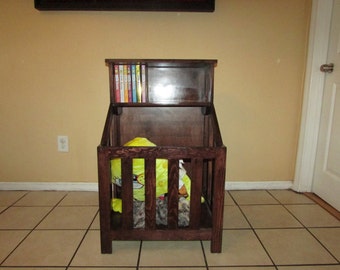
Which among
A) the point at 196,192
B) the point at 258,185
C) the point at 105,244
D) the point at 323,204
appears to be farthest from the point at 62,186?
the point at 323,204

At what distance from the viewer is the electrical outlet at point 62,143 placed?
1.67 meters

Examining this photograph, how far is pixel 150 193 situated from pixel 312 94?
1243mm

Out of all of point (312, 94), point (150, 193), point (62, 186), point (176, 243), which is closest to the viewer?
point (150, 193)

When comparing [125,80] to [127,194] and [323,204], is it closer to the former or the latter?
[127,194]

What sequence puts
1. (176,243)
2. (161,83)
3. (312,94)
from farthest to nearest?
1. (312,94)
2. (161,83)
3. (176,243)

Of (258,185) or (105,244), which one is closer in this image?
(105,244)

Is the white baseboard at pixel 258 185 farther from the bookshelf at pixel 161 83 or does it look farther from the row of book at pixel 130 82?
the row of book at pixel 130 82

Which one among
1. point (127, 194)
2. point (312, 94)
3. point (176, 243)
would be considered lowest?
point (176, 243)

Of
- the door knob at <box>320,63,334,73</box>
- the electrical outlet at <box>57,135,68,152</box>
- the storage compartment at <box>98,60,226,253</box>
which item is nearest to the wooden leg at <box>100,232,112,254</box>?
the storage compartment at <box>98,60,226,253</box>

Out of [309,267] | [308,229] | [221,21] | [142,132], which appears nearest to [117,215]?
[142,132]

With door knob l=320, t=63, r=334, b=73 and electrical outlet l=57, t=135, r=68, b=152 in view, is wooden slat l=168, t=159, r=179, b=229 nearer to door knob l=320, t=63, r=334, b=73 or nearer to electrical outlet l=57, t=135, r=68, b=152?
electrical outlet l=57, t=135, r=68, b=152

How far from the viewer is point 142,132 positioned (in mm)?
1519

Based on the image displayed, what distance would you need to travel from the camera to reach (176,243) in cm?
116

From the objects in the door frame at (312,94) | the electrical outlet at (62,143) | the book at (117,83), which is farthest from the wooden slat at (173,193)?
the door frame at (312,94)
